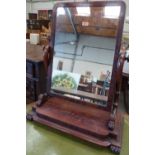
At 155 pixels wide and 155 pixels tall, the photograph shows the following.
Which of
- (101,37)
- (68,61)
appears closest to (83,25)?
(101,37)

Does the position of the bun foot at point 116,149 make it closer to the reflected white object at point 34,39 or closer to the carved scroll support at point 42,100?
the carved scroll support at point 42,100

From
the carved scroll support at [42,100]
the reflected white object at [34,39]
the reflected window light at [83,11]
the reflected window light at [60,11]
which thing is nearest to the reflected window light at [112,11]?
the reflected window light at [83,11]

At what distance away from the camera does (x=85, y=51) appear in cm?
138

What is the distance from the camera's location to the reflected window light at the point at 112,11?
3.85 feet

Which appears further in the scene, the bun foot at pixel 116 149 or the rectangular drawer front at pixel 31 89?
the rectangular drawer front at pixel 31 89

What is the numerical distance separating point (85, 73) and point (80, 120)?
0.35 metres

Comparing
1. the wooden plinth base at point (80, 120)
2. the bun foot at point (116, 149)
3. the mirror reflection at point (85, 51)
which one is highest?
the mirror reflection at point (85, 51)

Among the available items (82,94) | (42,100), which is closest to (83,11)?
(82,94)

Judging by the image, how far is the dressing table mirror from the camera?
3.92ft

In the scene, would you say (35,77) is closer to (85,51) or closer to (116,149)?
(85,51)

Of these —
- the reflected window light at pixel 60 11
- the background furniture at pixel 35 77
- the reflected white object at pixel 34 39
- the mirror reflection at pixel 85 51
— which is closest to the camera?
the mirror reflection at pixel 85 51
